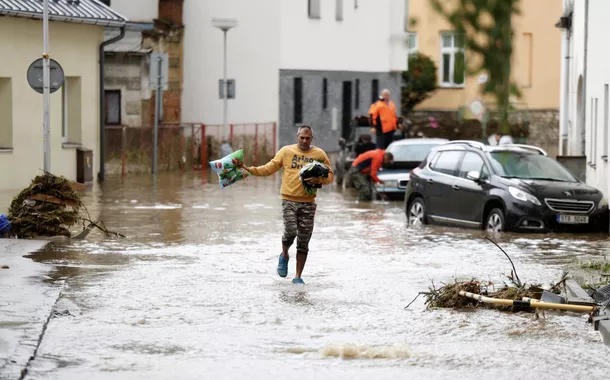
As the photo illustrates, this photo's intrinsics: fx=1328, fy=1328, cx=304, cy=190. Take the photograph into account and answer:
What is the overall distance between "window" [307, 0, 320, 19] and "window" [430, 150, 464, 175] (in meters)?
21.3

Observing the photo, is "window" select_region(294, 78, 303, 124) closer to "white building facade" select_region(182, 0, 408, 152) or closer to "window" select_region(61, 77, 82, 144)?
"white building facade" select_region(182, 0, 408, 152)

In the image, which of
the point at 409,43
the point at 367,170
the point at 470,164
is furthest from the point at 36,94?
the point at 409,43

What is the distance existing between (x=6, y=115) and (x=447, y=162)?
11.2 m

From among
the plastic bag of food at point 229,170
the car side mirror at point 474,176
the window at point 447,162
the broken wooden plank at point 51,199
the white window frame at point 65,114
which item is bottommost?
the broken wooden plank at point 51,199

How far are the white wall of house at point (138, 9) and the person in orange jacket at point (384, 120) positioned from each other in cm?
1530

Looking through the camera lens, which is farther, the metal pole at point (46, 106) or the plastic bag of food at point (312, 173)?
the metal pole at point (46, 106)

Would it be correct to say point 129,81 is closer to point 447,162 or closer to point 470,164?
point 447,162

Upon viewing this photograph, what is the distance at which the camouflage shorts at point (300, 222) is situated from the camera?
13.6 meters

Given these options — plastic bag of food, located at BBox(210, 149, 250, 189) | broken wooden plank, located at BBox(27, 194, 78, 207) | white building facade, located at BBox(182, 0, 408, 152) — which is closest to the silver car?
broken wooden plank, located at BBox(27, 194, 78, 207)

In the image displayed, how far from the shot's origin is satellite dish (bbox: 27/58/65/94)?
70.9 ft

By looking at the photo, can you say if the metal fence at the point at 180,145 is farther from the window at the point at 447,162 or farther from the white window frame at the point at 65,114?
the window at the point at 447,162

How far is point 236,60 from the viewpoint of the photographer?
1833 inches

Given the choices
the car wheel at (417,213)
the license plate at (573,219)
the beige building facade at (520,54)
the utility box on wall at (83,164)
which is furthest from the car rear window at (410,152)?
the beige building facade at (520,54)

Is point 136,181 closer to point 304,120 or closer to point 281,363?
point 304,120
